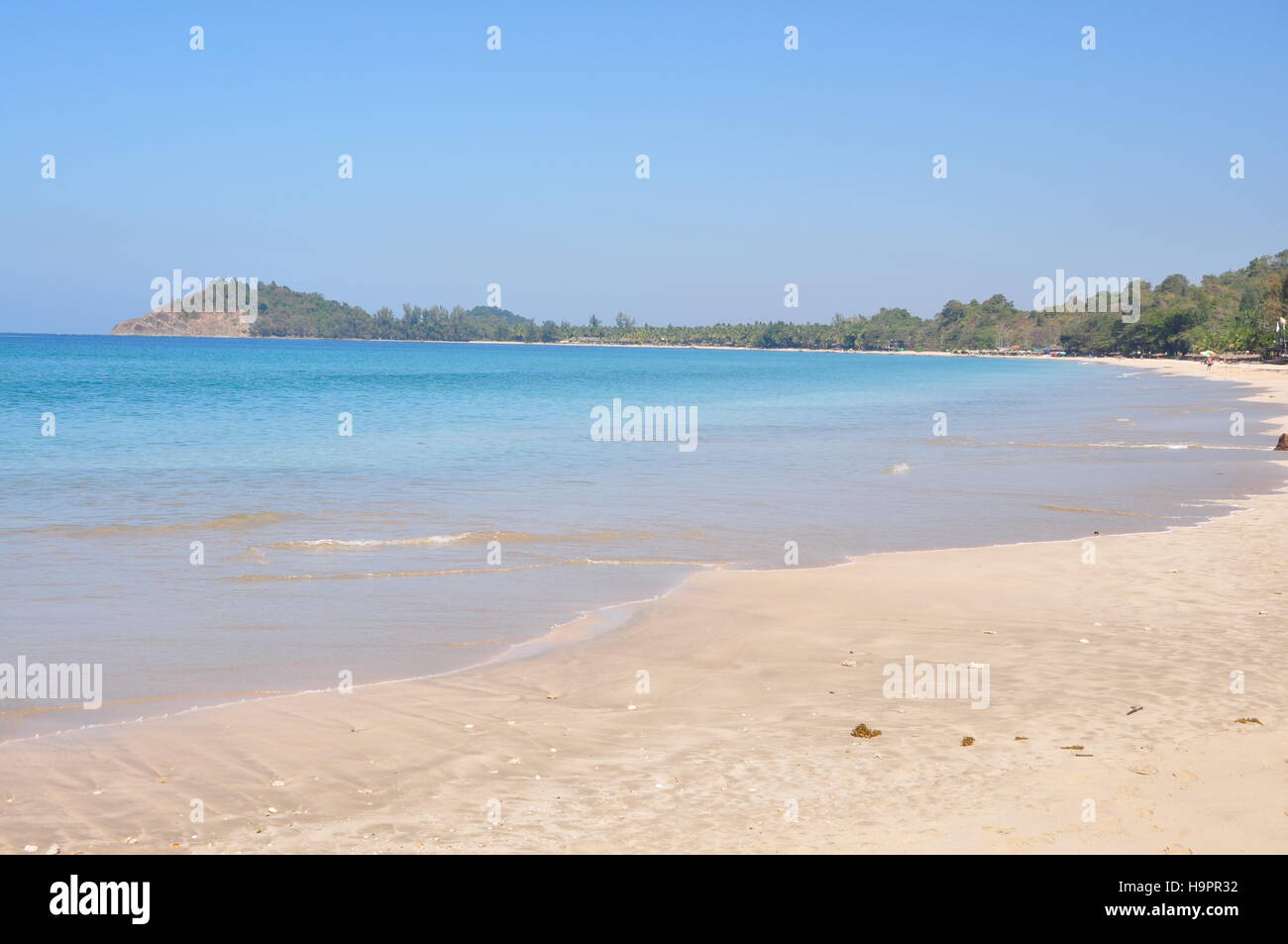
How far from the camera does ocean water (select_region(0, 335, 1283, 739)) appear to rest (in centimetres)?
1007

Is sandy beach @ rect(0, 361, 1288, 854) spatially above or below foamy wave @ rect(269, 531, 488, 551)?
below

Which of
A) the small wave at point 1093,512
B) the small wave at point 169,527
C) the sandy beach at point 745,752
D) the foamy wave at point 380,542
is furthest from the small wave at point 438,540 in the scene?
the small wave at point 1093,512

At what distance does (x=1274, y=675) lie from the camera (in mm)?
8406

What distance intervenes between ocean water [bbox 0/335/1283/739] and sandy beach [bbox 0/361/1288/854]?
1215 mm

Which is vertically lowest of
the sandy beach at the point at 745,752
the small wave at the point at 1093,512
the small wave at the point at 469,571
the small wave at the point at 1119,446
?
the sandy beach at the point at 745,752

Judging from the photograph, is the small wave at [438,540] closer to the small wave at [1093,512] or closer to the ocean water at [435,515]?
the ocean water at [435,515]

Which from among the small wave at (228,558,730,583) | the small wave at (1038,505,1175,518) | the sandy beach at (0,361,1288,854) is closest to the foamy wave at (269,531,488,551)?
the small wave at (228,558,730,583)

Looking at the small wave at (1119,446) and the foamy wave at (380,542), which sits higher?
the small wave at (1119,446)

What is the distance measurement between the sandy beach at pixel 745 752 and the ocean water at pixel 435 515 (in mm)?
1215

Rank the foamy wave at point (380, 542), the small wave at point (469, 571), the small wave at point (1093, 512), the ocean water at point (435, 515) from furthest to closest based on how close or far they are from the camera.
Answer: the small wave at point (1093, 512) < the foamy wave at point (380, 542) < the small wave at point (469, 571) < the ocean water at point (435, 515)

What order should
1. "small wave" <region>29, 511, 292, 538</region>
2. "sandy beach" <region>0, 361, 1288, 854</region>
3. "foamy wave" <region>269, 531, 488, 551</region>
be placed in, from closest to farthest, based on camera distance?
"sandy beach" <region>0, 361, 1288, 854</region> < "foamy wave" <region>269, 531, 488, 551</region> < "small wave" <region>29, 511, 292, 538</region>

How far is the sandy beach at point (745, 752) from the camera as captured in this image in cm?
565

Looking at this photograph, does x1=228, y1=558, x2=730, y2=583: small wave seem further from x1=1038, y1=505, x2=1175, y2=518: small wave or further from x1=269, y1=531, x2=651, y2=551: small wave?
x1=1038, y1=505, x2=1175, y2=518: small wave
